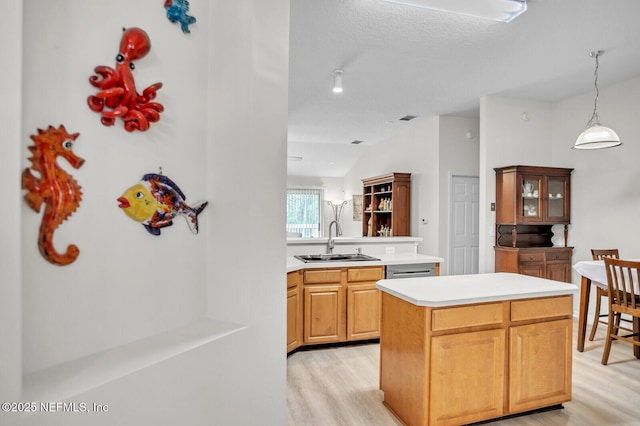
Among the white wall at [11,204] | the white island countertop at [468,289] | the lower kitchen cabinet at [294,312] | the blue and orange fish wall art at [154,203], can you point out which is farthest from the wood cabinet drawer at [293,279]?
the white wall at [11,204]

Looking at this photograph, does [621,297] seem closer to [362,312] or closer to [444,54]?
[362,312]

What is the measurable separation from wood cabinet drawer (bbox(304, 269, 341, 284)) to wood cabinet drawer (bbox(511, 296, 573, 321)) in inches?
64.7

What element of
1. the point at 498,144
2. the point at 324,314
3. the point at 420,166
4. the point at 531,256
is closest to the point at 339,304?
the point at 324,314

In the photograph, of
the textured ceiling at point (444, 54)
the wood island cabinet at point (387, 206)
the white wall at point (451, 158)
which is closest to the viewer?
the textured ceiling at point (444, 54)

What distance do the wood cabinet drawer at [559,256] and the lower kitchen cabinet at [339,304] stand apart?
2.38m

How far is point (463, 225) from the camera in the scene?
18.6 feet

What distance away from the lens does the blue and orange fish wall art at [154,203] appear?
1236 millimetres

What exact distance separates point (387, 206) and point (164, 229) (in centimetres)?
577

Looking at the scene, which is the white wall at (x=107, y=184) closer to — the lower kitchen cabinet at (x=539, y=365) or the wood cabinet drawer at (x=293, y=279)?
the wood cabinet drawer at (x=293, y=279)

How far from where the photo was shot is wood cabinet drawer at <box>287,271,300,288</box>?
3.12m

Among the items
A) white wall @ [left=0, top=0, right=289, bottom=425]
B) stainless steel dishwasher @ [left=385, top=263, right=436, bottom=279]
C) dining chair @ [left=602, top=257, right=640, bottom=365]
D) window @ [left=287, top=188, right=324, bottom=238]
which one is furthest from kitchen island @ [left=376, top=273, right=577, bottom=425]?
window @ [left=287, top=188, right=324, bottom=238]

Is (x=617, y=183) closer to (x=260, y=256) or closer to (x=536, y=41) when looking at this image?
(x=536, y=41)

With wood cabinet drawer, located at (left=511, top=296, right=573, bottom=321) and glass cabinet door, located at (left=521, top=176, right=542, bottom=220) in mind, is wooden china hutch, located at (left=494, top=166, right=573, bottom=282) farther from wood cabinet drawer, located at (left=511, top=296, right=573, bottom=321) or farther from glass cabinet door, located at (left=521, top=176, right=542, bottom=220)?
wood cabinet drawer, located at (left=511, top=296, right=573, bottom=321)

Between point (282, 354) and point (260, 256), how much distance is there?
45cm
